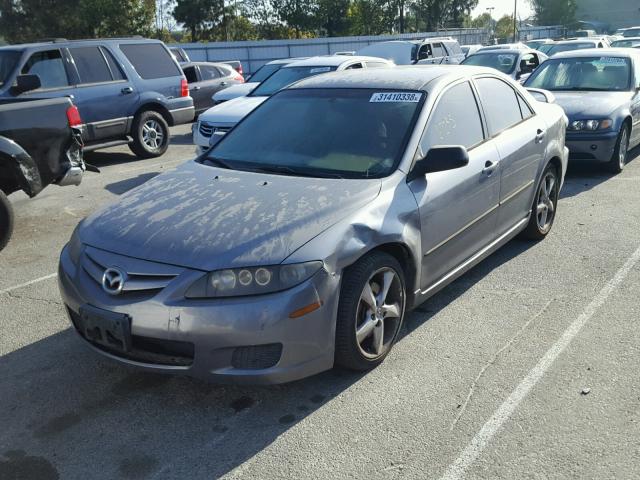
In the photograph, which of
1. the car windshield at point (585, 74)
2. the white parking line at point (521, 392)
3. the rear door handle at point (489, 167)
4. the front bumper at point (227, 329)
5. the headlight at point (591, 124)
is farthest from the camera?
the car windshield at point (585, 74)

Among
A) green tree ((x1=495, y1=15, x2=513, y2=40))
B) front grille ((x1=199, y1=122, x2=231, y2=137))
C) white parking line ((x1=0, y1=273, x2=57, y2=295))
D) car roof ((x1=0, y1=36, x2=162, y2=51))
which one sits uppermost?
green tree ((x1=495, y1=15, x2=513, y2=40))

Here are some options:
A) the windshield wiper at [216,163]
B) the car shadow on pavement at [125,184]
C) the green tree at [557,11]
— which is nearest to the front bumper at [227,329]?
the windshield wiper at [216,163]

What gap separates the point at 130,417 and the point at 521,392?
2081mm

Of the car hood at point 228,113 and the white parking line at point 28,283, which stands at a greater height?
the car hood at point 228,113

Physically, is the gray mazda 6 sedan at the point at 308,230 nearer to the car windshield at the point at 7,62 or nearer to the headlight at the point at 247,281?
the headlight at the point at 247,281

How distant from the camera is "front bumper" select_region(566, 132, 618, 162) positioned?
27.6 feet

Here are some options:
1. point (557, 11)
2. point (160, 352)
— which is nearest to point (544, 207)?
point (160, 352)

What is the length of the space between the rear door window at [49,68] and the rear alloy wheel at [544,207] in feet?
24.2

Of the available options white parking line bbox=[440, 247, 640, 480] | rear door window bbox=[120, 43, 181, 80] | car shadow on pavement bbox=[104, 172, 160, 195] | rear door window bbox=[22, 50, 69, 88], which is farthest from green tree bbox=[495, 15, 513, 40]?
white parking line bbox=[440, 247, 640, 480]

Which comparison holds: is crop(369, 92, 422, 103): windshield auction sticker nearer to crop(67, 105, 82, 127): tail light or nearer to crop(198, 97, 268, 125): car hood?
crop(67, 105, 82, 127): tail light

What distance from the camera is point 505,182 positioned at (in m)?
5.06

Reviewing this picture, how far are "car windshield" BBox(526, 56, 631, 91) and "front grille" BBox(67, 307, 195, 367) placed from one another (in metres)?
8.19

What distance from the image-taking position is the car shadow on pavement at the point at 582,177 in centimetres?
809

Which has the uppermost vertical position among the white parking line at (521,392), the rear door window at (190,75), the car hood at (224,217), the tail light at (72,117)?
the rear door window at (190,75)
